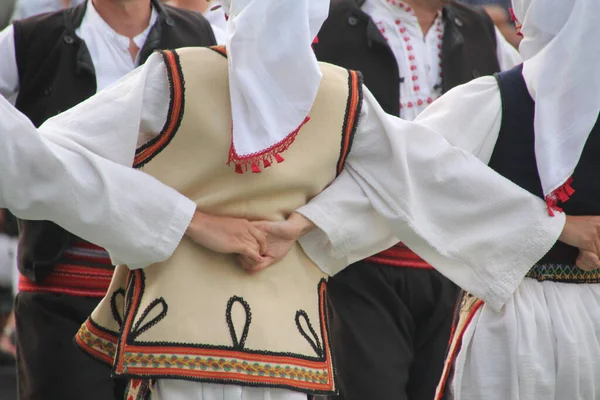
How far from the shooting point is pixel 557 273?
4.03 m

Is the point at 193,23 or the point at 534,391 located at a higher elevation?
the point at 193,23

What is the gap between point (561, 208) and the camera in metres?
4.01

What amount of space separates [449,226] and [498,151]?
0.97 ft

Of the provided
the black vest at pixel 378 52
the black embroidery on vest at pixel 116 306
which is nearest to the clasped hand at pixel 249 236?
the black embroidery on vest at pixel 116 306

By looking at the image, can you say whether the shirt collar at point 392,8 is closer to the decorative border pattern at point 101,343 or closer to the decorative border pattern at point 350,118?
the decorative border pattern at point 350,118

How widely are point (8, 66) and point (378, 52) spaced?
4.29ft

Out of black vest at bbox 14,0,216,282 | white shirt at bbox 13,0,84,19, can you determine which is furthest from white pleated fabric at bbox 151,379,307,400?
white shirt at bbox 13,0,84,19

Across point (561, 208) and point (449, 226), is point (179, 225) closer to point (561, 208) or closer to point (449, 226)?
point (449, 226)

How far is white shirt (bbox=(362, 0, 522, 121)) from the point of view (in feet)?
15.9

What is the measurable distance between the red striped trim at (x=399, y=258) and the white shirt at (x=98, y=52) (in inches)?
42.8

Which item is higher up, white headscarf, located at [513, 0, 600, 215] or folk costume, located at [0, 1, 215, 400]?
white headscarf, located at [513, 0, 600, 215]

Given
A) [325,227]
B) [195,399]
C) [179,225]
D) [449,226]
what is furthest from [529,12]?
[195,399]

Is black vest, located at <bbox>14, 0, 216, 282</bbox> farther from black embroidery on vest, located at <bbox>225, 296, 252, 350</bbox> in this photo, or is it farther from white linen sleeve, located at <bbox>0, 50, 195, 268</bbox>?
black embroidery on vest, located at <bbox>225, 296, 252, 350</bbox>

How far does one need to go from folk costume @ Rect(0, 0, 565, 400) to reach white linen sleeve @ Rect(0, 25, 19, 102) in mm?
1096
